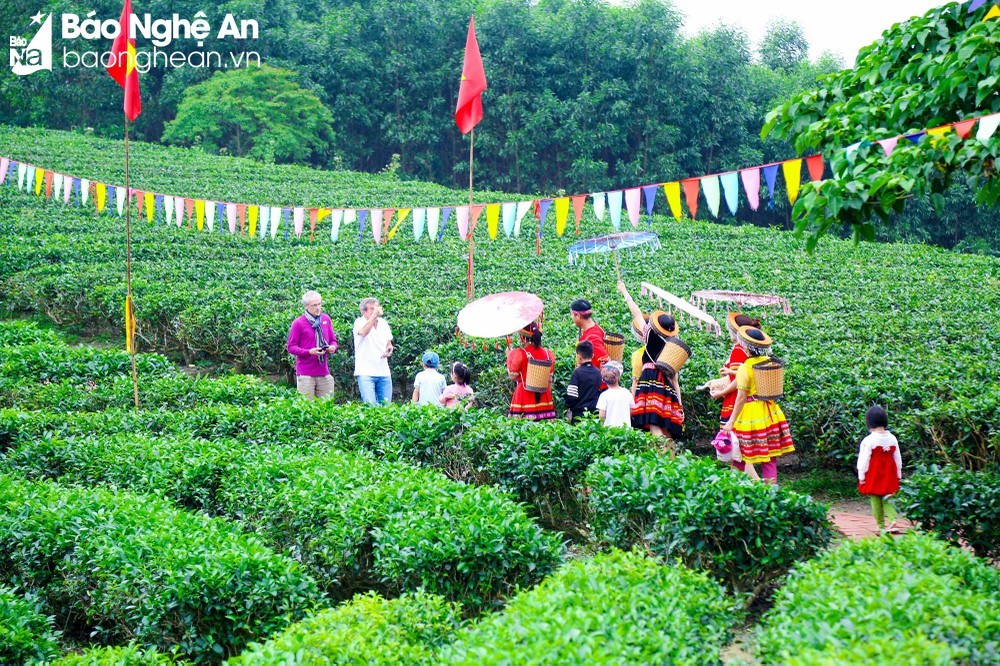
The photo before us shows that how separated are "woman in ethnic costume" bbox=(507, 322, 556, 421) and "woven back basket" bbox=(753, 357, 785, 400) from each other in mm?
1739

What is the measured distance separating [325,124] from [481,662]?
1839 inches

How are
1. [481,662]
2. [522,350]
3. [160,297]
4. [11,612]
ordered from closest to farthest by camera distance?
1. [481,662]
2. [11,612]
3. [522,350]
4. [160,297]

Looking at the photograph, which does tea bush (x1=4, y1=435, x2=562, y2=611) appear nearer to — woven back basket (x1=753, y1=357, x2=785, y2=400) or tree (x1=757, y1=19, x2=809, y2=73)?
woven back basket (x1=753, y1=357, x2=785, y2=400)

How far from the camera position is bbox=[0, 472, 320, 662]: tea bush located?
479 centimetres

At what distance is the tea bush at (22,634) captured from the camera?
4.55m

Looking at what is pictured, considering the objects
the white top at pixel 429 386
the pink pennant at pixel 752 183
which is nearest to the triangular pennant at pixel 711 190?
the pink pennant at pixel 752 183

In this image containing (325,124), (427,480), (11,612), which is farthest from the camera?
(325,124)

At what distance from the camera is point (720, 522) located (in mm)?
5277

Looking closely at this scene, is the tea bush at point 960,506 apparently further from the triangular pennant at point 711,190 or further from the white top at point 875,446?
the triangular pennant at point 711,190

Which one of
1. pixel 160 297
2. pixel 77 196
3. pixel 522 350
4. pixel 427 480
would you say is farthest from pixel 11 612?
pixel 77 196

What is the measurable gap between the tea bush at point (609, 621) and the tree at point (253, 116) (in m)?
40.9

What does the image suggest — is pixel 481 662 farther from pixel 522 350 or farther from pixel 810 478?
pixel 810 478

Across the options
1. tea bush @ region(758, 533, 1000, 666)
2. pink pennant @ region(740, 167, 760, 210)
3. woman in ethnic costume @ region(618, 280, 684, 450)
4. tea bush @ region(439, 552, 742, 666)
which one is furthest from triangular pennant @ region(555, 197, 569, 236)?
tea bush @ region(758, 533, 1000, 666)

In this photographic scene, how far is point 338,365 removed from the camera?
11.8 metres
